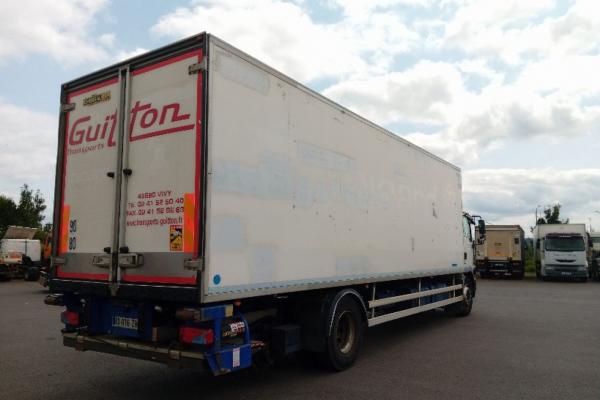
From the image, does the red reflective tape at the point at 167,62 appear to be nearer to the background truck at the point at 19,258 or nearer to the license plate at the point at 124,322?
the license plate at the point at 124,322

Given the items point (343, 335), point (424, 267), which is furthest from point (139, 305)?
point (424, 267)

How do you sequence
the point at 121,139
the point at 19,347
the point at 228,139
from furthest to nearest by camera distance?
the point at 19,347 < the point at 121,139 < the point at 228,139

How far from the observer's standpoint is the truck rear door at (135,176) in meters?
4.89

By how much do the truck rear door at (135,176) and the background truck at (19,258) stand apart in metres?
21.0

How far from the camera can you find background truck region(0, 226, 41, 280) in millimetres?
24219

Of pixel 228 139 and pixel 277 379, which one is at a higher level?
pixel 228 139

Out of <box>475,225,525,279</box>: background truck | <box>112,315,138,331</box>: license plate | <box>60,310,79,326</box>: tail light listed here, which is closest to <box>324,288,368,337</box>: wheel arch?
<box>112,315,138,331</box>: license plate

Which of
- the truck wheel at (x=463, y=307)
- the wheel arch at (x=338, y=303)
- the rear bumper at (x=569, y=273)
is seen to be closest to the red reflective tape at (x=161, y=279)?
the wheel arch at (x=338, y=303)

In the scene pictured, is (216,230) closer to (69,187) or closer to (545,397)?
(69,187)

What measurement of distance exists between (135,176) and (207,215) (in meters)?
1.16

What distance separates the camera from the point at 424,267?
956 centimetres

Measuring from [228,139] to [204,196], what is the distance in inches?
26.7

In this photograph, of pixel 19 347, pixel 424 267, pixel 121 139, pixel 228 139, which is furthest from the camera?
pixel 424 267

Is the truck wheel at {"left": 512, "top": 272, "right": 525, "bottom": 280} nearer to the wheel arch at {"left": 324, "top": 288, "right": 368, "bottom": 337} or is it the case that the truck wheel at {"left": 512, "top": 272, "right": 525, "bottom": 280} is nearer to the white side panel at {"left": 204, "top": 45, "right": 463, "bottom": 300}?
the white side panel at {"left": 204, "top": 45, "right": 463, "bottom": 300}
